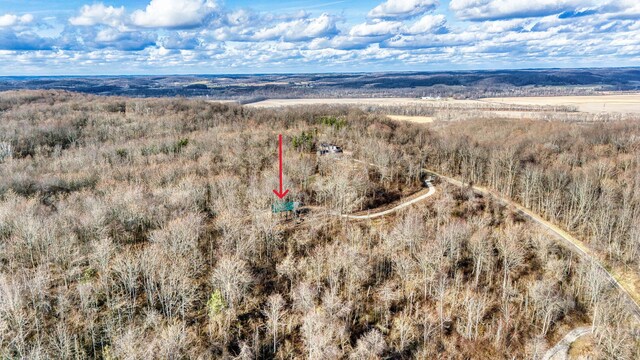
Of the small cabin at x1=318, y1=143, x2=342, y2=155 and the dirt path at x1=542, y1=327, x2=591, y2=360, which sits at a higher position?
the small cabin at x1=318, y1=143, x2=342, y2=155

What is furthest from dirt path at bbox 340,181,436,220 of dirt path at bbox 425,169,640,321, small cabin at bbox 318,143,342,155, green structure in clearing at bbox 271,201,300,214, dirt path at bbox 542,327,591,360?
dirt path at bbox 542,327,591,360

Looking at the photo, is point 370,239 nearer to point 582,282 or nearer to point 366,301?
point 366,301

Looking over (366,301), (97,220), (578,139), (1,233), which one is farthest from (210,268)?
(578,139)

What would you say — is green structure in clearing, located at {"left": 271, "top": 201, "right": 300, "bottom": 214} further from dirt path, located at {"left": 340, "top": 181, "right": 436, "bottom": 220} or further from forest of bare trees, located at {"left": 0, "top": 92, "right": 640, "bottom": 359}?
dirt path, located at {"left": 340, "top": 181, "right": 436, "bottom": 220}

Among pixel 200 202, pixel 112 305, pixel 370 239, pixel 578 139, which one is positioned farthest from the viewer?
pixel 578 139

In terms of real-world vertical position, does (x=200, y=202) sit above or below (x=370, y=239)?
above
